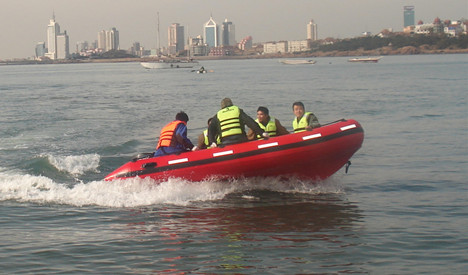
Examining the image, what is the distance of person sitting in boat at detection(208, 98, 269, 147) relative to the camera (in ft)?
36.4

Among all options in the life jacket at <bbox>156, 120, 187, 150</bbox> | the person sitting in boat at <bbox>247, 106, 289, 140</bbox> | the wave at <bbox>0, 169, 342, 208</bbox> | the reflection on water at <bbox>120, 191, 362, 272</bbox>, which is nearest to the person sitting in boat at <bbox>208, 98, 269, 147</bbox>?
the person sitting in boat at <bbox>247, 106, 289, 140</bbox>

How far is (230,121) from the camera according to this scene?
36.8 ft

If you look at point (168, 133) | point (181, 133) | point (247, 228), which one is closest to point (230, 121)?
point (181, 133)

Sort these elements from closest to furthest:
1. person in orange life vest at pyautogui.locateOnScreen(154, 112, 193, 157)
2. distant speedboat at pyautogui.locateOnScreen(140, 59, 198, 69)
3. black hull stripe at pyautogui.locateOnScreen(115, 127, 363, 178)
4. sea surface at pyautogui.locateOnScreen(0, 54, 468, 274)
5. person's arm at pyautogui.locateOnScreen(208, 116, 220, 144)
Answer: sea surface at pyautogui.locateOnScreen(0, 54, 468, 274), black hull stripe at pyautogui.locateOnScreen(115, 127, 363, 178), person's arm at pyautogui.locateOnScreen(208, 116, 220, 144), person in orange life vest at pyautogui.locateOnScreen(154, 112, 193, 157), distant speedboat at pyautogui.locateOnScreen(140, 59, 198, 69)

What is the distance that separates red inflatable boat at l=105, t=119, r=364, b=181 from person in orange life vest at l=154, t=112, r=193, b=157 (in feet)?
0.81

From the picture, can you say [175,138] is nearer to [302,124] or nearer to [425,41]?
[302,124]

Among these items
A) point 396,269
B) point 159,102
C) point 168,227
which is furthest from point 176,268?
point 159,102

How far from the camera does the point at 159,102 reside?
37.3m

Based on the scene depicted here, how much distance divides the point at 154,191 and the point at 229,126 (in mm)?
1679

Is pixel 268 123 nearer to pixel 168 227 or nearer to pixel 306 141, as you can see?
pixel 306 141

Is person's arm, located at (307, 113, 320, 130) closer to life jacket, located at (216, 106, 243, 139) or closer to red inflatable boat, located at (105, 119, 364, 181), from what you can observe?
red inflatable boat, located at (105, 119, 364, 181)

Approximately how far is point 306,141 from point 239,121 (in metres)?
1.16

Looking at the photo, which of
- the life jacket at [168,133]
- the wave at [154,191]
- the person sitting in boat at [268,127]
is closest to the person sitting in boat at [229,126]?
the person sitting in boat at [268,127]

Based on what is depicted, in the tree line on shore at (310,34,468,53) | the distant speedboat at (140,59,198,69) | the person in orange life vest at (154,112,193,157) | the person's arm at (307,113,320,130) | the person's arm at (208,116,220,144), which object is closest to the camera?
the person's arm at (208,116,220,144)
